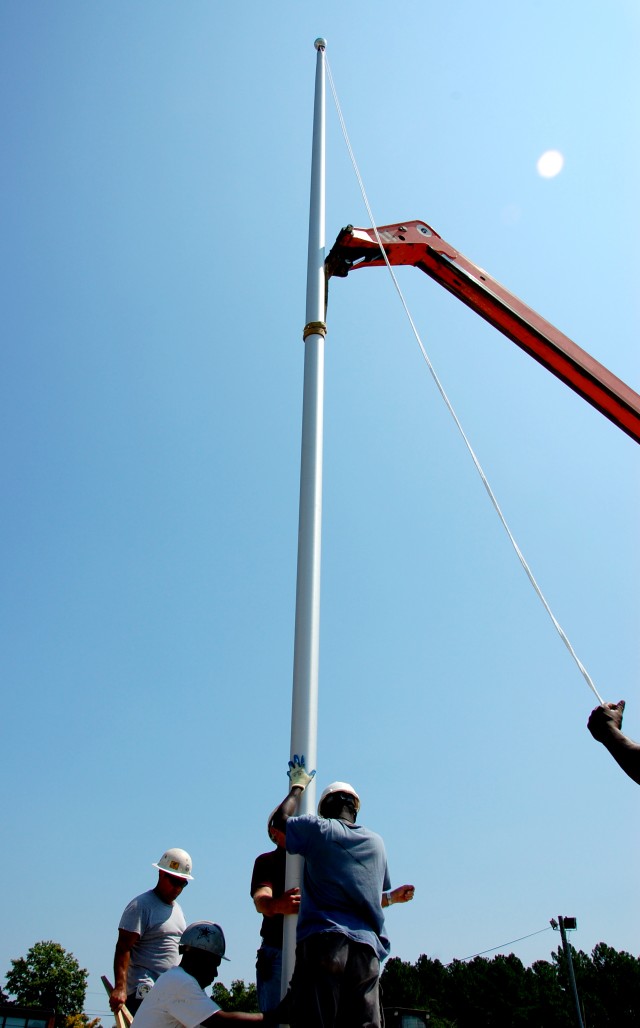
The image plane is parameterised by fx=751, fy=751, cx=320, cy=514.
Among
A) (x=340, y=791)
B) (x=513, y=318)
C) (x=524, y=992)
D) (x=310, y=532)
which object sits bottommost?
(x=524, y=992)

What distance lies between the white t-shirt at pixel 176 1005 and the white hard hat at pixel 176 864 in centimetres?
199

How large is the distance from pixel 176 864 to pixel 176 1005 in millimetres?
2168

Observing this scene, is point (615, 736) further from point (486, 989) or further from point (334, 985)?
point (486, 989)

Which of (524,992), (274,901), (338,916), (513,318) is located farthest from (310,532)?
(524,992)

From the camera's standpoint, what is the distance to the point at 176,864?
5.61 m

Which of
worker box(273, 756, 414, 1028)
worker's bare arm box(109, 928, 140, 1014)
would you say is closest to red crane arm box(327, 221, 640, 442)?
worker box(273, 756, 414, 1028)

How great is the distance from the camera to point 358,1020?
3146 millimetres

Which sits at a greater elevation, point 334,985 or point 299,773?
point 299,773

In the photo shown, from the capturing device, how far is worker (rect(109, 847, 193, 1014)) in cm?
526

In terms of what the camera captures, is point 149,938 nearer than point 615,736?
No

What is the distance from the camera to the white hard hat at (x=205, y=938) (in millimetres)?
3713

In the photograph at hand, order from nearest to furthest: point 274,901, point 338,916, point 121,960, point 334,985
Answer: point 334,985 < point 338,916 < point 274,901 < point 121,960

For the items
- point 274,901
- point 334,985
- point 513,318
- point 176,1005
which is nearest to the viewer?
point 334,985

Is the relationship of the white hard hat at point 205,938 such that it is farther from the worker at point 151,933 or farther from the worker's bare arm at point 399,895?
the worker at point 151,933
